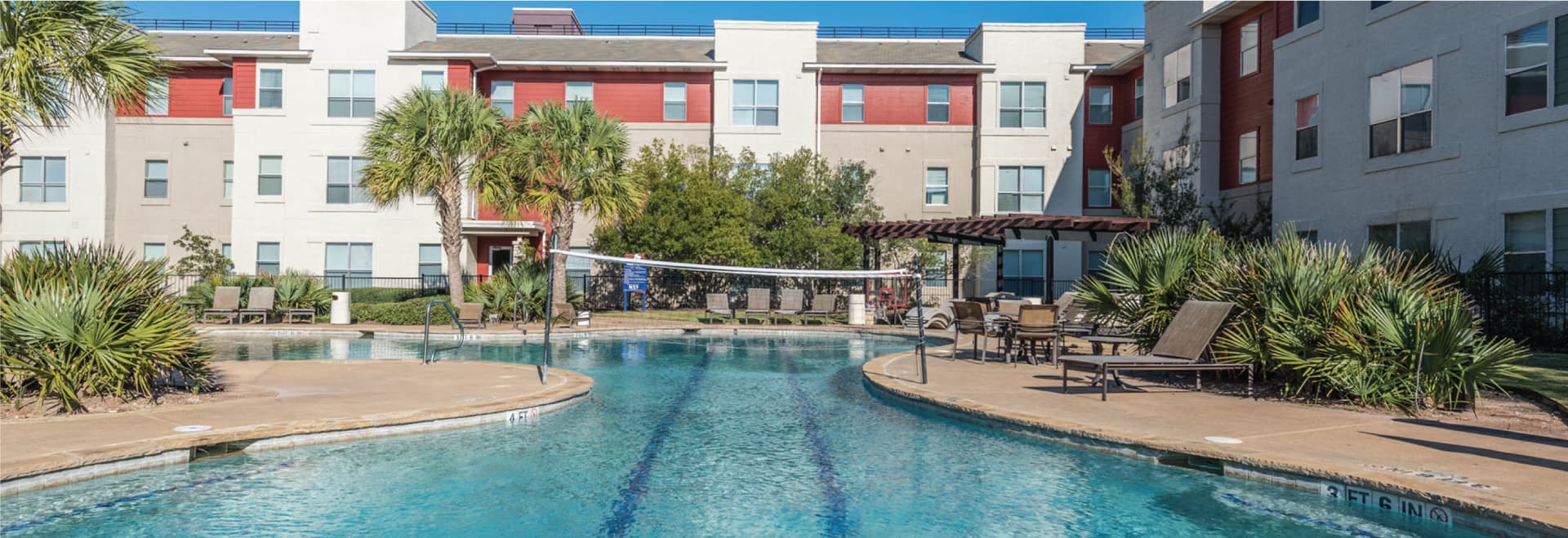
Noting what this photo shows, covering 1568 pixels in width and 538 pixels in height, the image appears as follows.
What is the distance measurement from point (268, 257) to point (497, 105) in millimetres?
9702

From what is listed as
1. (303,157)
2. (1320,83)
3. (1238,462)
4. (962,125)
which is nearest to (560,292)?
(303,157)

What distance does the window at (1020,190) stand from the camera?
3622 cm

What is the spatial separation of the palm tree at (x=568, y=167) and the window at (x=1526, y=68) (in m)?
19.8

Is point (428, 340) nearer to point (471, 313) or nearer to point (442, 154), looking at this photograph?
point (471, 313)

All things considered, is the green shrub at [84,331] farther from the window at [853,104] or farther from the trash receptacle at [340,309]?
the window at [853,104]

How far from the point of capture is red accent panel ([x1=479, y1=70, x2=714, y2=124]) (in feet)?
120

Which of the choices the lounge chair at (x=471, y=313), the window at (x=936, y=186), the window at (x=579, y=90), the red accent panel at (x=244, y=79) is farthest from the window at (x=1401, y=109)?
the red accent panel at (x=244, y=79)

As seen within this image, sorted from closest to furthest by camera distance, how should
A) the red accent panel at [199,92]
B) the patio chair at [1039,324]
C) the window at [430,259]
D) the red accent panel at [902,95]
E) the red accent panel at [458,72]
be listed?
the patio chair at [1039,324] → the red accent panel at [458,72] → the window at [430,259] → the red accent panel at [199,92] → the red accent panel at [902,95]

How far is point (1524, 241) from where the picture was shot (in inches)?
690

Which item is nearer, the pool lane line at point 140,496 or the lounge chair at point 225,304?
the pool lane line at point 140,496

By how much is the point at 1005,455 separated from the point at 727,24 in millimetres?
29435

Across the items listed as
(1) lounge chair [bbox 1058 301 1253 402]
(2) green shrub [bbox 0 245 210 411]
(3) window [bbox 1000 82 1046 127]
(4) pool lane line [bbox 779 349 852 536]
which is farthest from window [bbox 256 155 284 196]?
(1) lounge chair [bbox 1058 301 1253 402]

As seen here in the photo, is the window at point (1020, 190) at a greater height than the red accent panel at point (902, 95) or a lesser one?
lesser

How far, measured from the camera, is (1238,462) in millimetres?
7699
